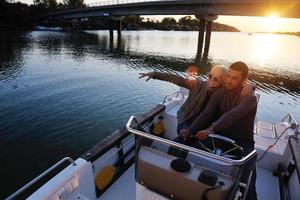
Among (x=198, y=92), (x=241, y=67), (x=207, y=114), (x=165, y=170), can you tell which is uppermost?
(x=241, y=67)

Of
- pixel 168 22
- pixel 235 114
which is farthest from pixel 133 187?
pixel 168 22

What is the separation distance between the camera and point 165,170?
2596 mm

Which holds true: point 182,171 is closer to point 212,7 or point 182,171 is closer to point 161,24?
point 212,7

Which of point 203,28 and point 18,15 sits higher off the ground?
point 18,15

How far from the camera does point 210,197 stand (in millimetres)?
2389

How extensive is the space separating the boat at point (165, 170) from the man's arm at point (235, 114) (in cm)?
22

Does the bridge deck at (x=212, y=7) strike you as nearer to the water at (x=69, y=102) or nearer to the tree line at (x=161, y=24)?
the water at (x=69, y=102)

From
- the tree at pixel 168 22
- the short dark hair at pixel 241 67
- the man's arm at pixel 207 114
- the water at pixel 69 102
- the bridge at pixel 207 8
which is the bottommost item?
the water at pixel 69 102

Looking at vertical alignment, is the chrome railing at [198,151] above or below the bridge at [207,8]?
below

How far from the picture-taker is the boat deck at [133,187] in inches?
172

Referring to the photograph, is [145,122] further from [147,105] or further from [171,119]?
[147,105]

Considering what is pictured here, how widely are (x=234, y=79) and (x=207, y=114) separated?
723 millimetres

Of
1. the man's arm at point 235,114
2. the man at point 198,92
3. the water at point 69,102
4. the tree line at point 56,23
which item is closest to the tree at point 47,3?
the tree line at point 56,23

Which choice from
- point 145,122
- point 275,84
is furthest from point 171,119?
point 275,84
